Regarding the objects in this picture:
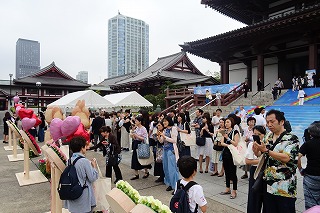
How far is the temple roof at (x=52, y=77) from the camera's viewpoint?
42531 millimetres

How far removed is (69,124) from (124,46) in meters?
81.0

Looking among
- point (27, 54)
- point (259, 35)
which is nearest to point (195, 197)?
point (259, 35)

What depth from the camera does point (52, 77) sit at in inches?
1796

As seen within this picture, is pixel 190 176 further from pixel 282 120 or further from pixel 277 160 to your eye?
pixel 282 120

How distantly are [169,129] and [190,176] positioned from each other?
2851 mm

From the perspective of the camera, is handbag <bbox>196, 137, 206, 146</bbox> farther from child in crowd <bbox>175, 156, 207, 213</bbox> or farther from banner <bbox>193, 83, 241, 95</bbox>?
banner <bbox>193, 83, 241, 95</bbox>

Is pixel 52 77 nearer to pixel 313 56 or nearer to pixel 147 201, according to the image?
pixel 313 56

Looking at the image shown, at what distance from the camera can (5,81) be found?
44.2 meters

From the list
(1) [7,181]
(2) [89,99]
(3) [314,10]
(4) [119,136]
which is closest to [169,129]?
(1) [7,181]

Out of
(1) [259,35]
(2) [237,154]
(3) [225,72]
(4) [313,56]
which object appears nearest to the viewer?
(2) [237,154]

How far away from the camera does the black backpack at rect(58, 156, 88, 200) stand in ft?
9.78

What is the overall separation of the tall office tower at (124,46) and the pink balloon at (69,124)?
77.2 meters

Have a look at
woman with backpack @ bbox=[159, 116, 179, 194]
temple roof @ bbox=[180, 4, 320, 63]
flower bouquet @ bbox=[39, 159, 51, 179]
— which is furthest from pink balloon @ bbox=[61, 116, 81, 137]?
temple roof @ bbox=[180, 4, 320, 63]

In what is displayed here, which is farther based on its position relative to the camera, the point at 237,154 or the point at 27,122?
the point at 27,122
